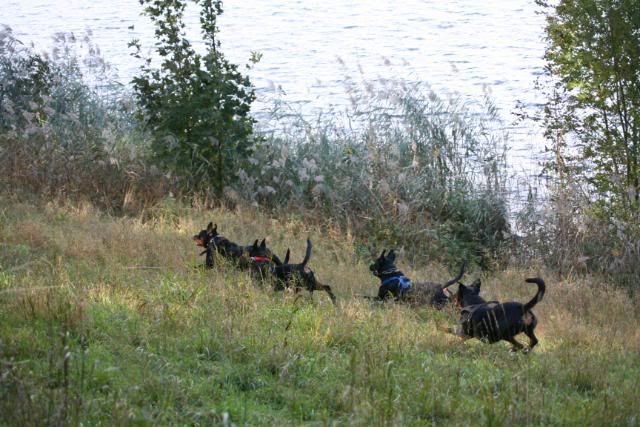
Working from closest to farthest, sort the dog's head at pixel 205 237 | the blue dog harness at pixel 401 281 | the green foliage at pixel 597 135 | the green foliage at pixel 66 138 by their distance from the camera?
the blue dog harness at pixel 401 281
the dog's head at pixel 205 237
the green foliage at pixel 597 135
the green foliage at pixel 66 138

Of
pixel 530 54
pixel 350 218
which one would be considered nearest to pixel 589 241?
pixel 350 218

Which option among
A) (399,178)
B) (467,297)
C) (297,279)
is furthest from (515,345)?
(399,178)

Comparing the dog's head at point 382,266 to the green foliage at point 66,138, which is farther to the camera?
the green foliage at point 66,138

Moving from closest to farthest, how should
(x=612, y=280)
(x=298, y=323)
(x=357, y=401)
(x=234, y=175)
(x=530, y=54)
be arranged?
1. (x=357, y=401)
2. (x=298, y=323)
3. (x=612, y=280)
4. (x=234, y=175)
5. (x=530, y=54)

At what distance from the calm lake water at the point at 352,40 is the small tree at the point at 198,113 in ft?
15.9

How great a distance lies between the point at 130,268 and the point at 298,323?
2.25m

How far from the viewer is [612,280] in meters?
11.5

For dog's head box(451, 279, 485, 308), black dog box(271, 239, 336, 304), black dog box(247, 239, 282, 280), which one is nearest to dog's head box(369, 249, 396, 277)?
black dog box(271, 239, 336, 304)

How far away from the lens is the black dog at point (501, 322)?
6852mm

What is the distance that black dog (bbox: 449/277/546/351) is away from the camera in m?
6.85

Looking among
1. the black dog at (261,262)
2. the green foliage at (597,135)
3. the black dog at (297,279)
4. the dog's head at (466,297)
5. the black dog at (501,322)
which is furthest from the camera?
the green foliage at (597,135)

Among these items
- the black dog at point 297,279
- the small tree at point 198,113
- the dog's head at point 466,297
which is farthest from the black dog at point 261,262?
the small tree at point 198,113

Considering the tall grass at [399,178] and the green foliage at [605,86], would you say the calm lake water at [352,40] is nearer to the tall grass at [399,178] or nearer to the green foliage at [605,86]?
the tall grass at [399,178]

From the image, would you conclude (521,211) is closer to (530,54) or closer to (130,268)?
(130,268)
